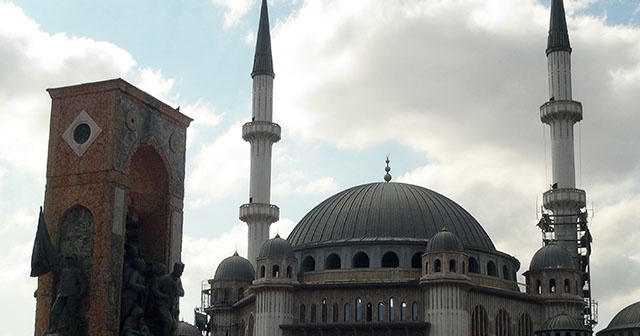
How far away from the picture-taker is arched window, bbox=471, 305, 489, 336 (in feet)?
198

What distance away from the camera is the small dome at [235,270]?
70.6 m

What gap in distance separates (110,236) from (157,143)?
2.86 meters

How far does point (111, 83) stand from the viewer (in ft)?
73.2

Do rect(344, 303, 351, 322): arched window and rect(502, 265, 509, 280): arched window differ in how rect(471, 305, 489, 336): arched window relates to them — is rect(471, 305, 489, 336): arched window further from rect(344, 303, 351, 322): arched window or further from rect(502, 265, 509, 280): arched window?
rect(344, 303, 351, 322): arched window

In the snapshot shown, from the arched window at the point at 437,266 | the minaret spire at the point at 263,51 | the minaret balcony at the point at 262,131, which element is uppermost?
the minaret spire at the point at 263,51

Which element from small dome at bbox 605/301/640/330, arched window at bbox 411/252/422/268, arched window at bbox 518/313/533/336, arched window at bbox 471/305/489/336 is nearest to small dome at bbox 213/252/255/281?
arched window at bbox 411/252/422/268

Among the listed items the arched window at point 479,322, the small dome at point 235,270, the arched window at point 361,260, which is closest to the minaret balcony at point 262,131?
the small dome at point 235,270

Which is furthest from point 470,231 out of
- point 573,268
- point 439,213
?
point 573,268

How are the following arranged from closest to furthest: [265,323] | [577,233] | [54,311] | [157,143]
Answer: [54,311]
[157,143]
[265,323]
[577,233]

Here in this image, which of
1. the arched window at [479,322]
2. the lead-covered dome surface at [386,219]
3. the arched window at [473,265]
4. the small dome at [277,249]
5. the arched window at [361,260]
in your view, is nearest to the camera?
the arched window at [479,322]

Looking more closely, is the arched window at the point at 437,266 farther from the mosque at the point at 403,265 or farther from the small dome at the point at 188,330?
the small dome at the point at 188,330

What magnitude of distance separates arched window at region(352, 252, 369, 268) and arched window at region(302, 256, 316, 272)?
9.15ft

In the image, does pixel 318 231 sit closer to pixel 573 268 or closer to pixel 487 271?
pixel 487 271

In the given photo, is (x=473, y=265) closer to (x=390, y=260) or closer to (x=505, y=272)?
(x=505, y=272)
